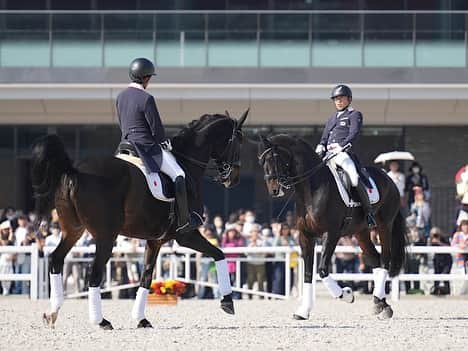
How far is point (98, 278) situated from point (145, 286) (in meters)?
0.81

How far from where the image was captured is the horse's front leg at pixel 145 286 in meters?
12.5

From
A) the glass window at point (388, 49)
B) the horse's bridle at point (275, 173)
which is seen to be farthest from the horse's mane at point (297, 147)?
the glass window at point (388, 49)

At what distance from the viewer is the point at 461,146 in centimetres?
2906

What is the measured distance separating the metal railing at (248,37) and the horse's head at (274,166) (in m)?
12.4

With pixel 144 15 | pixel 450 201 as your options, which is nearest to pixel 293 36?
pixel 144 15

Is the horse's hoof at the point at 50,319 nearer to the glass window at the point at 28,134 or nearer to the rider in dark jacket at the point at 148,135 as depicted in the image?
the rider in dark jacket at the point at 148,135

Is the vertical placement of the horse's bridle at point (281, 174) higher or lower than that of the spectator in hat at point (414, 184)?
lower

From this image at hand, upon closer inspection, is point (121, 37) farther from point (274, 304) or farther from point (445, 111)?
point (274, 304)

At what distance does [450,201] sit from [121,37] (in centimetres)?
860

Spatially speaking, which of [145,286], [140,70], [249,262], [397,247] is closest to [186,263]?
[249,262]

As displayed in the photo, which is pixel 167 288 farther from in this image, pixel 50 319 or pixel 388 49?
pixel 388 49

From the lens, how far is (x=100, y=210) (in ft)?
39.0

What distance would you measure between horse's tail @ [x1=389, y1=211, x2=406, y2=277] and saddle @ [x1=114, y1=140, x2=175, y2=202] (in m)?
4.19

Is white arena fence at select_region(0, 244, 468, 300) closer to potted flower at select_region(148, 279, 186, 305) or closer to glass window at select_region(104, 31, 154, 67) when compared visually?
potted flower at select_region(148, 279, 186, 305)
